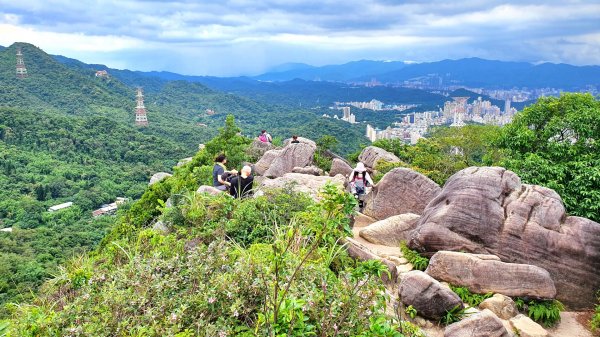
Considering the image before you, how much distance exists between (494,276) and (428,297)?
5.70 feet

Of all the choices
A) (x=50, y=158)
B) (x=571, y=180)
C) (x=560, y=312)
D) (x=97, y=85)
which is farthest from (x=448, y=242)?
(x=97, y=85)

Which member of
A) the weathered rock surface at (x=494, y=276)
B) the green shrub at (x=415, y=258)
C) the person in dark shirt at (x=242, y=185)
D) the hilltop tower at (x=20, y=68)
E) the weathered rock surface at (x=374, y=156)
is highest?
the hilltop tower at (x=20, y=68)

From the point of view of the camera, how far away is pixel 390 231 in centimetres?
959

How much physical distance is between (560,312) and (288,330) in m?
6.63

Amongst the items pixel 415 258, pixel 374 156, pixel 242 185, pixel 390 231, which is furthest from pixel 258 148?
pixel 415 258

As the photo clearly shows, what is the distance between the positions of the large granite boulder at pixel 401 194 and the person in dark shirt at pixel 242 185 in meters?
3.78

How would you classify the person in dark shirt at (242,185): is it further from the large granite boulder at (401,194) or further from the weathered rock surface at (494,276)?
the weathered rock surface at (494,276)

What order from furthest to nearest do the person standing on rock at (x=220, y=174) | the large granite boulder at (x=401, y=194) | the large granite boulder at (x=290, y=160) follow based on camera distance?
the large granite boulder at (x=290, y=160)
the large granite boulder at (x=401, y=194)
the person standing on rock at (x=220, y=174)

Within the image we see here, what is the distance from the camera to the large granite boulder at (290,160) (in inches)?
669

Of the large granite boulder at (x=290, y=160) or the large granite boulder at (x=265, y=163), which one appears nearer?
the large granite boulder at (x=290, y=160)

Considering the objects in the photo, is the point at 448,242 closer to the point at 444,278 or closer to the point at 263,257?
the point at 444,278

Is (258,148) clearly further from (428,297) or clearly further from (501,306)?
(428,297)

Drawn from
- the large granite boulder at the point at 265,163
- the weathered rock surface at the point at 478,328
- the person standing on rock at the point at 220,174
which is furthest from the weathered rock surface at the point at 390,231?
the large granite boulder at the point at 265,163

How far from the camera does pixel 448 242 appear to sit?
8.36 metres
